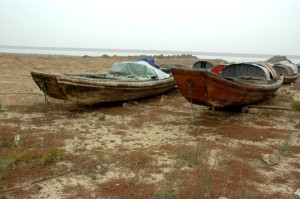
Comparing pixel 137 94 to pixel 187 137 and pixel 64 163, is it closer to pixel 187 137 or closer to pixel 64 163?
pixel 187 137

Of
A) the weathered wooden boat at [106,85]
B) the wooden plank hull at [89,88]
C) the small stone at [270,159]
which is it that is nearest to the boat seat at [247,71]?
the weathered wooden boat at [106,85]

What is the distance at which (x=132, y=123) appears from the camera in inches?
361

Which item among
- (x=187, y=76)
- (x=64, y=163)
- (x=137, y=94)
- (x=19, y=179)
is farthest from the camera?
(x=137, y=94)

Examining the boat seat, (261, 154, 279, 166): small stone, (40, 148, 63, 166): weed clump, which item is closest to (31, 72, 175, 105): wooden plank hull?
(40, 148, 63, 166): weed clump

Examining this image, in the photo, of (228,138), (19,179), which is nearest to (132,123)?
(228,138)

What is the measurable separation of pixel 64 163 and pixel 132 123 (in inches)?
135

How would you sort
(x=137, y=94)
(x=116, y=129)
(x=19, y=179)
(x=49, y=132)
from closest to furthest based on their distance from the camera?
1. (x=19, y=179)
2. (x=49, y=132)
3. (x=116, y=129)
4. (x=137, y=94)

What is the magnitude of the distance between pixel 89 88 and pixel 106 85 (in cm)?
64

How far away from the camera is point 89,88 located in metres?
10.1

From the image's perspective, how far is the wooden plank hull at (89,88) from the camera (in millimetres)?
9359

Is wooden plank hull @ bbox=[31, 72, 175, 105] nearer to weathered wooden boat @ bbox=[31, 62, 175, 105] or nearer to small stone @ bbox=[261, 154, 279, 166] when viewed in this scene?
weathered wooden boat @ bbox=[31, 62, 175, 105]

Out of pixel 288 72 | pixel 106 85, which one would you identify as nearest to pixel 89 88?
pixel 106 85

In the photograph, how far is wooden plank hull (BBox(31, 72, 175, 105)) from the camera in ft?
30.7

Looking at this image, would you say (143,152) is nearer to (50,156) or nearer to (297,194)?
(50,156)
